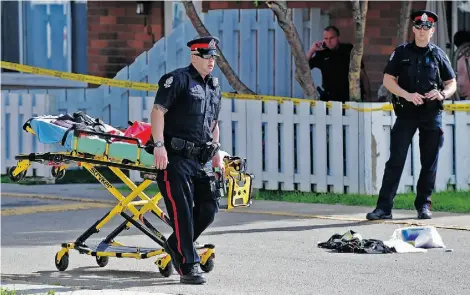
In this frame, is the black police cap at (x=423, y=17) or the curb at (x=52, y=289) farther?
the black police cap at (x=423, y=17)

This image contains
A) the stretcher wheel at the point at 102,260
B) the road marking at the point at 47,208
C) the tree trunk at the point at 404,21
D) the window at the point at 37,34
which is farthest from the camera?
the window at the point at 37,34

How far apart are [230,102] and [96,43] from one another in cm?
518

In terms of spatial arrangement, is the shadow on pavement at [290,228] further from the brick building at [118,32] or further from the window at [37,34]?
the window at [37,34]

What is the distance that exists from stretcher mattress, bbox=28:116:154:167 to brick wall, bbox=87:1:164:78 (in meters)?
10.1

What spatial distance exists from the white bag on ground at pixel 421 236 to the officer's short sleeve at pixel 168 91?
2.73 m

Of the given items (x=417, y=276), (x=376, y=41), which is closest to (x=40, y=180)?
(x=376, y=41)

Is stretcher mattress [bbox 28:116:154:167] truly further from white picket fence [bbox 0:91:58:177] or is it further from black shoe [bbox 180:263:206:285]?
white picket fence [bbox 0:91:58:177]

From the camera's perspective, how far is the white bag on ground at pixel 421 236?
11055 mm

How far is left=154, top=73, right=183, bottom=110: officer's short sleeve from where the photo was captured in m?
9.39

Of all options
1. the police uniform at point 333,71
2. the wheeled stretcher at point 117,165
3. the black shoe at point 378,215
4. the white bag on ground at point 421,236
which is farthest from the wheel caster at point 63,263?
the police uniform at point 333,71

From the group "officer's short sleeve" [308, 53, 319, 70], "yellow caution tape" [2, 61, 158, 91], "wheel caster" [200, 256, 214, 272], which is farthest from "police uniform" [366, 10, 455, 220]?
"yellow caution tape" [2, 61, 158, 91]

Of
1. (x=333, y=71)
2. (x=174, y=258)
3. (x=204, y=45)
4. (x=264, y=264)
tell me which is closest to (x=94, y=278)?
(x=174, y=258)

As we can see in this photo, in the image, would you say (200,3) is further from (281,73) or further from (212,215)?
(212,215)

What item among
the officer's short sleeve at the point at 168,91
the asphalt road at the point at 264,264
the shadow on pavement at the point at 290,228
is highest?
the officer's short sleeve at the point at 168,91
